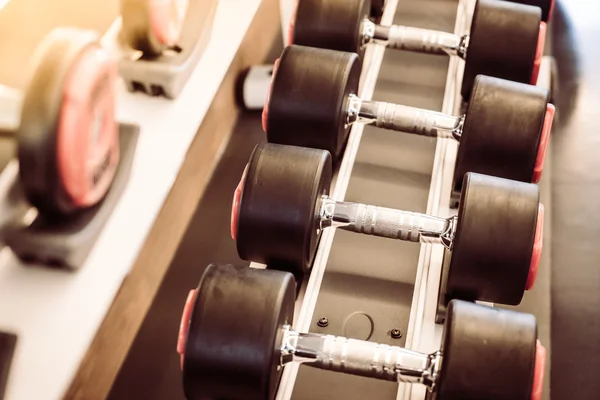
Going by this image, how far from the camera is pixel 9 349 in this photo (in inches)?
36.2

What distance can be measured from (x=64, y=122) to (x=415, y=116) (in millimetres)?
636

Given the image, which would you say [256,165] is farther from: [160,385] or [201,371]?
[160,385]

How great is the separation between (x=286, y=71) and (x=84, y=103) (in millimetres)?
389

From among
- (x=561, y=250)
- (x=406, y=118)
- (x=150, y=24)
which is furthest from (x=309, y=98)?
(x=561, y=250)

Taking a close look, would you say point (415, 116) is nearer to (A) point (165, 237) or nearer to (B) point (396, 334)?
(B) point (396, 334)

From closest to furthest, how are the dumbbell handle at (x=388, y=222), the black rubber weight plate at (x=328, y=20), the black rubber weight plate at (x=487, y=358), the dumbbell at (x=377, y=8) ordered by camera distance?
the black rubber weight plate at (x=487, y=358)
the dumbbell handle at (x=388, y=222)
the black rubber weight plate at (x=328, y=20)
the dumbbell at (x=377, y=8)

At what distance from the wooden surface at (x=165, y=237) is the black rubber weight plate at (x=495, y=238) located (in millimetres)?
625

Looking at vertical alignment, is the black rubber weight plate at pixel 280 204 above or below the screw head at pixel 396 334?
above

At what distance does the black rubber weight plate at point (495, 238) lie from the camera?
953mm

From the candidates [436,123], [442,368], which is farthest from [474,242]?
[436,123]

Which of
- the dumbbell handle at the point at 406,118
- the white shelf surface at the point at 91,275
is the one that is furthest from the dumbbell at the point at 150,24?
the dumbbell handle at the point at 406,118

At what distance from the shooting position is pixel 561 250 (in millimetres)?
1384

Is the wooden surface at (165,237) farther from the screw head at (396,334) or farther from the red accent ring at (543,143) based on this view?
the red accent ring at (543,143)

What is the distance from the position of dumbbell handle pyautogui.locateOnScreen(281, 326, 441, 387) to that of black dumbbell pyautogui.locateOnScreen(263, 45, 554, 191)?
0.38 m
